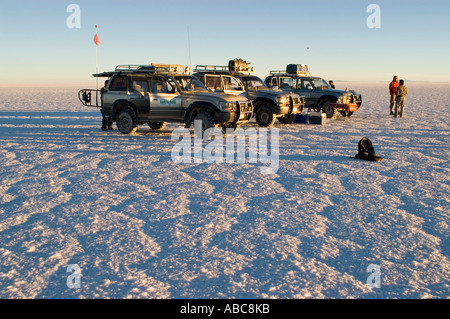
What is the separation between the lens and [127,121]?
1321 cm

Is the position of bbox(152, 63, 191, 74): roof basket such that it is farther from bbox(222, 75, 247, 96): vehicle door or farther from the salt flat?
the salt flat

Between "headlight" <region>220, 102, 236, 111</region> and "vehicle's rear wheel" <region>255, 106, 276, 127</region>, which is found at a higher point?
"headlight" <region>220, 102, 236, 111</region>

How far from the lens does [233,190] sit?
23.2 feet

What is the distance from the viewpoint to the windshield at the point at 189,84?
12828 mm

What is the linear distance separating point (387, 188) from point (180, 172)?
3571 millimetres

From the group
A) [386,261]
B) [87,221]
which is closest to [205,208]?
[87,221]

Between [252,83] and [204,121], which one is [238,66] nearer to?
[252,83]

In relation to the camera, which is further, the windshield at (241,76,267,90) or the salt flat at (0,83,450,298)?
the windshield at (241,76,267,90)

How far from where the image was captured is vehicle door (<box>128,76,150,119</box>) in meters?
12.7

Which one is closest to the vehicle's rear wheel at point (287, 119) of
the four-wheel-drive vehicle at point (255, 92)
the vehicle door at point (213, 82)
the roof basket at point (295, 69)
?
the four-wheel-drive vehicle at point (255, 92)

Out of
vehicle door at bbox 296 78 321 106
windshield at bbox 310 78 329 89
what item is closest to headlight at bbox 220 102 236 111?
vehicle door at bbox 296 78 321 106

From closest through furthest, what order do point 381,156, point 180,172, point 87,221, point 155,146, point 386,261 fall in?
point 386,261
point 87,221
point 180,172
point 381,156
point 155,146

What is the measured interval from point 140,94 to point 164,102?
2.46 feet
